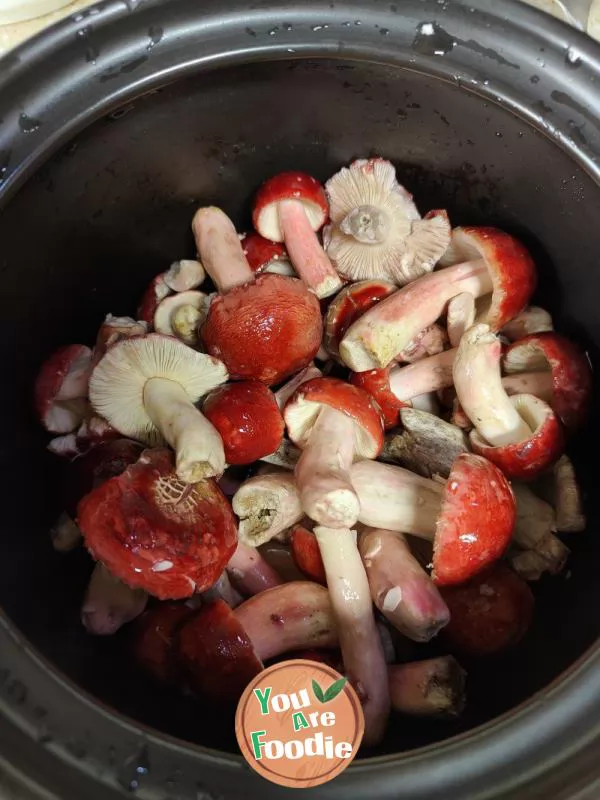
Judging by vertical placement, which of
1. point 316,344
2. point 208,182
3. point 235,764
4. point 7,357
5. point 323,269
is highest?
point 208,182

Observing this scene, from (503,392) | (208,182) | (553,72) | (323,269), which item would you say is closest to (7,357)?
(208,182)

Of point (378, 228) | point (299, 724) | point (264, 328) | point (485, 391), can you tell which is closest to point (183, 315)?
point (264, 328)

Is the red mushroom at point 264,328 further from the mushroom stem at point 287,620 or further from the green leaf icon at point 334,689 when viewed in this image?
the green leaf icon at point 334,689

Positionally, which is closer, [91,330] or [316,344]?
[316,344]

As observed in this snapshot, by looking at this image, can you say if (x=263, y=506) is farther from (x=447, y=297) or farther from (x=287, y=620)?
(x=447, y=297)

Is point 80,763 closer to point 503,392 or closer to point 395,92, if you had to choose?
point 503,392

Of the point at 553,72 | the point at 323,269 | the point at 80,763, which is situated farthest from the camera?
the point at 323,269

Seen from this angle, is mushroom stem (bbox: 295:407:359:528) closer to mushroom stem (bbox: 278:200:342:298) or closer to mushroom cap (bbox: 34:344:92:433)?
Result: mushroom stem (bbox: 278:200:342:298)
